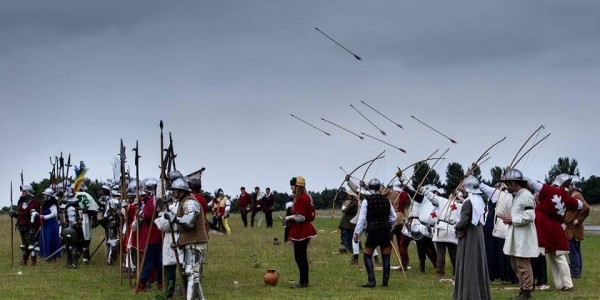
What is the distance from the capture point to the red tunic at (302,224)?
1434 centimetres

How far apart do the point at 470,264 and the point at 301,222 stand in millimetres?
3264

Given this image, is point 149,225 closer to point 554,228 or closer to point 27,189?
point 554,228

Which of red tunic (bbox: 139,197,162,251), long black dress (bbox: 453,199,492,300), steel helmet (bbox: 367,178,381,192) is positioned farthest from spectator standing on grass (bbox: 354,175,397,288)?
red tunic (bbox: 139,197,162,251)

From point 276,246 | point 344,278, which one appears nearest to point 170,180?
point 344,278

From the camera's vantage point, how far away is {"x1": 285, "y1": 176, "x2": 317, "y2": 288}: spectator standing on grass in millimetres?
14344

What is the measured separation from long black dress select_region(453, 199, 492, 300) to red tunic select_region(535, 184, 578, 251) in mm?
2036

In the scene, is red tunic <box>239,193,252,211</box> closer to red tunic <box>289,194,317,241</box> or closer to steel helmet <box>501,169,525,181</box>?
red tunic <box>289,194,317,241</box>

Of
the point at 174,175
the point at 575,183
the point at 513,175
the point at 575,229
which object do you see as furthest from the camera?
the point at 575,183

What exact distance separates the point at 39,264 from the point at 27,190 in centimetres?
162

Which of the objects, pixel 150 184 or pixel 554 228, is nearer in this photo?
pixel 554 228

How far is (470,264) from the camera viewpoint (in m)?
12.0

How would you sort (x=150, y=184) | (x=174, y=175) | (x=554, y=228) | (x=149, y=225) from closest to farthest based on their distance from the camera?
(x=174, y=175)
(x=554, y=228)
(x=149, y=225)
(x=150, y=184)

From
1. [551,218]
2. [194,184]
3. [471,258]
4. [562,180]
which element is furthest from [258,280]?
[562,180]

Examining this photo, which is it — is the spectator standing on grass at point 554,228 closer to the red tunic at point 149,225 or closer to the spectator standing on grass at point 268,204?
the red tunic at point 149,225
